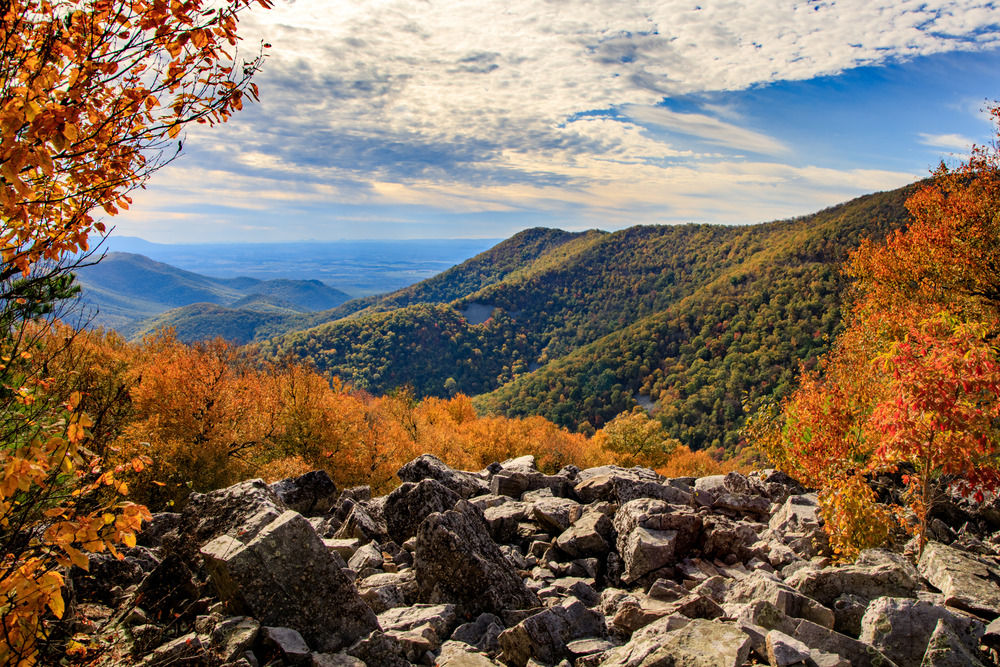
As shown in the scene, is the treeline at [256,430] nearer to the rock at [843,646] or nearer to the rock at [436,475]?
the rock at [436,475]

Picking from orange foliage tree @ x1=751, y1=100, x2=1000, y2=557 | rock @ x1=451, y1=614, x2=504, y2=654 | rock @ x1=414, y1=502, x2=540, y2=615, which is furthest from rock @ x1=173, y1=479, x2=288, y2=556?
orange foliage tree @ x1=751, y1=100, x2=1000, y2=557

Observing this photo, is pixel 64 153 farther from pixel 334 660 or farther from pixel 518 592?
pixel 518 592

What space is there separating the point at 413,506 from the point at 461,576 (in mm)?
3460

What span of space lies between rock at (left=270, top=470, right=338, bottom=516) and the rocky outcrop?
3196 millimetres

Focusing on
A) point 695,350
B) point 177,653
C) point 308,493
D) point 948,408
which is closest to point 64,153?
point 177,653

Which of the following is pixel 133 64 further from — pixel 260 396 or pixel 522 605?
pixel 260 396

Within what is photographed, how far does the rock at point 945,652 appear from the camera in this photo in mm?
5723

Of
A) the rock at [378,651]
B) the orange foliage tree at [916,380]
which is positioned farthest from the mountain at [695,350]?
the rock at [378,651]

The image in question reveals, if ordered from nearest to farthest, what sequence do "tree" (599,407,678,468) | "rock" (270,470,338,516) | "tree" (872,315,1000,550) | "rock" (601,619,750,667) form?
"rock" (601,619,750,667), "tree" (872,315,1000,550), "rock" (270,470,338,516), "tree" (599,407,678,468)

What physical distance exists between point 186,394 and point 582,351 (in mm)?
142093

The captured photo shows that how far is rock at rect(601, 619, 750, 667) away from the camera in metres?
5.92

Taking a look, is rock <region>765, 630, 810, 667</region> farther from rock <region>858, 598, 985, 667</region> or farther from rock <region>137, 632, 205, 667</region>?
rock <region>137, 632, 205, 667</region>

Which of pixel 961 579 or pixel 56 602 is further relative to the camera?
pixel 961 579

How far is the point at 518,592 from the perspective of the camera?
976cm
